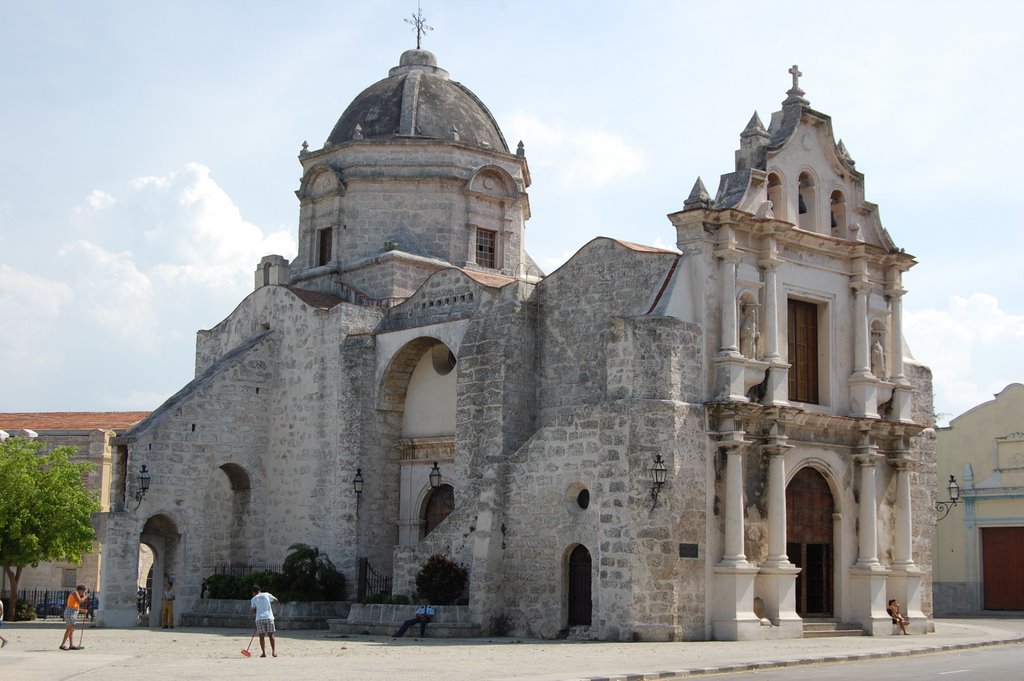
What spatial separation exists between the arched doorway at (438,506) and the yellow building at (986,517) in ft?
56.9

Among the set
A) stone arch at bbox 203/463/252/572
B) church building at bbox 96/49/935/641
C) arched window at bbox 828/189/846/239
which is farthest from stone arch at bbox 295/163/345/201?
arched window at bbox 828/189/846/239

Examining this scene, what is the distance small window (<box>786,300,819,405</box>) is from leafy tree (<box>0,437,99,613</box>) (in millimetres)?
20701

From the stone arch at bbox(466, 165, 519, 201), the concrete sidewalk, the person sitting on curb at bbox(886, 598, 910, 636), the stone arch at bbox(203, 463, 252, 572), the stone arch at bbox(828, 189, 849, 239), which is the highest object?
the stone arch at bbox(466, 165, 519, 201)

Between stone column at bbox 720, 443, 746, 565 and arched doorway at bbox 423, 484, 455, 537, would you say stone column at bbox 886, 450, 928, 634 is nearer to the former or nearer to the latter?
stone column at bbox 720, 443, 746, 565

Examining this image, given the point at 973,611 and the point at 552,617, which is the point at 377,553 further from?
the point at 973,611

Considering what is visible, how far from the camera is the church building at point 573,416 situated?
83.0 feet

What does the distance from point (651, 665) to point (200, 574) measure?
17045 millimetres

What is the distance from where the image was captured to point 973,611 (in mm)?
40250

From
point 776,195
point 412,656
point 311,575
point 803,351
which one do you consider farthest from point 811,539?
point 311,575

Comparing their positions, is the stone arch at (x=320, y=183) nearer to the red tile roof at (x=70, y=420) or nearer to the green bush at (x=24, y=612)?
the green bush at (x=24, y=612)

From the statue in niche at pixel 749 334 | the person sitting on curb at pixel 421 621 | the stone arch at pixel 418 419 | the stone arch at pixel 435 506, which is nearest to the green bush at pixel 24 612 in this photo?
the stone arch at pixel 418 419

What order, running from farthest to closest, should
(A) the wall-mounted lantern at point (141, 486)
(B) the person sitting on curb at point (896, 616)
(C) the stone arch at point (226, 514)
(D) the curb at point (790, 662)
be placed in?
1. (C) the stone arch at point (226, 514)
2. (A) the wall-mounted lantern at point (141, 486)
3. (B) the person sitting on curb at point (896, 616)
4. (D) the curb at point (790, 662)

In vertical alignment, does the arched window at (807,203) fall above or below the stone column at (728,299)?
above

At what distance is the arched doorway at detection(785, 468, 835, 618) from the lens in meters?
27.5
